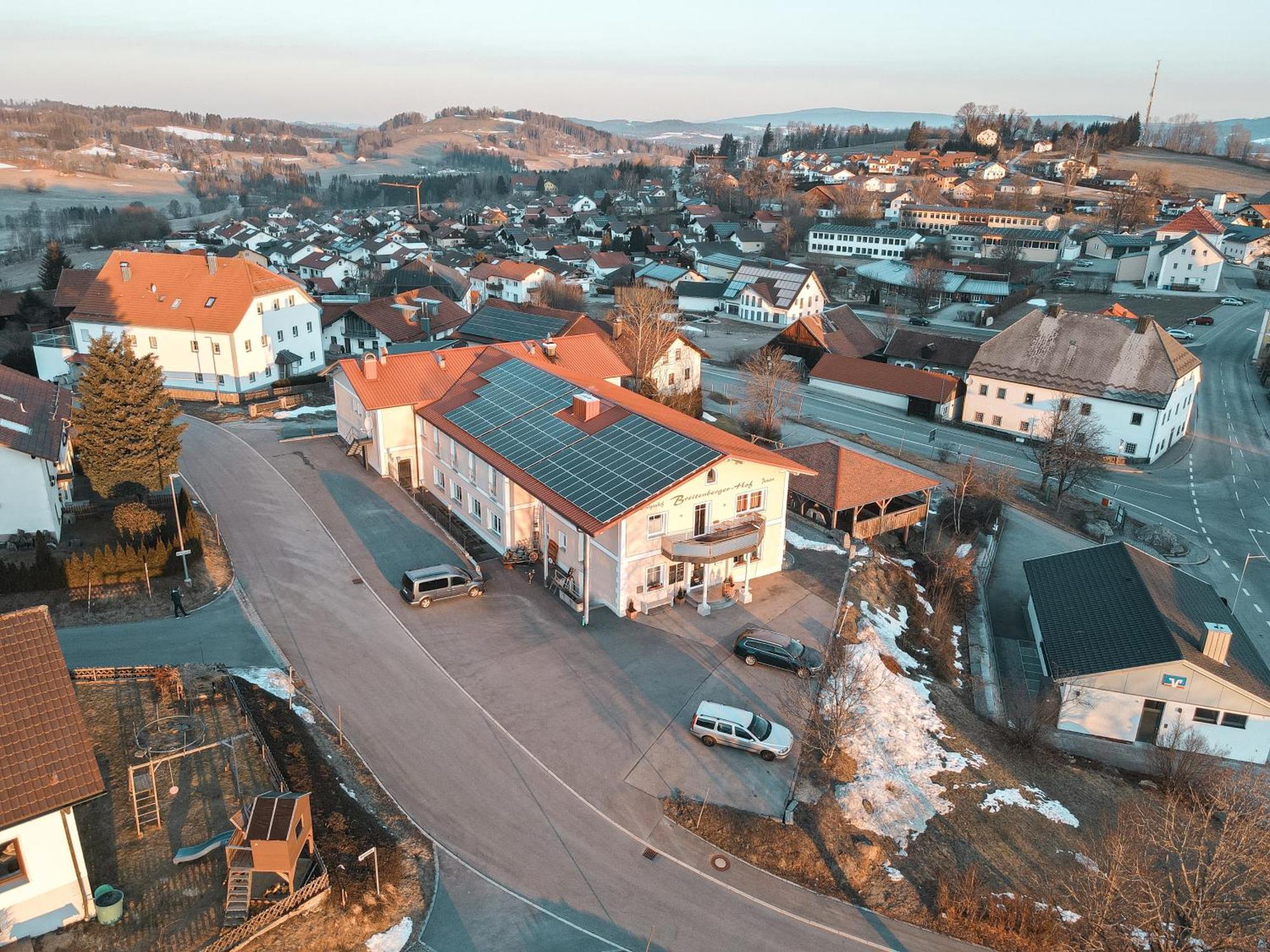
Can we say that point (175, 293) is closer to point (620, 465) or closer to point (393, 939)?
point (620, 465)

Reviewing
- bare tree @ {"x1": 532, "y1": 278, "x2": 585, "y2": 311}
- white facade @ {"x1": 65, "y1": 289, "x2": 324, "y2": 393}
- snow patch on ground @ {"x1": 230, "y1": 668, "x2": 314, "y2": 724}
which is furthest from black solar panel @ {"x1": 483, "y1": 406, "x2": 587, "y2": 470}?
bare tree @ {"x1": 532, "y1": 278, "x2": 585, "y2": 311}

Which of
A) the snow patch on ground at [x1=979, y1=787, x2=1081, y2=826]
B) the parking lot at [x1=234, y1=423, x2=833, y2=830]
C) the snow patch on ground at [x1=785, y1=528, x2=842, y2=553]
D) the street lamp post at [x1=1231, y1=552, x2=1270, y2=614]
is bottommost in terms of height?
the street lamp post at [x1=1231, y1=552, x2=1270, y2=614]

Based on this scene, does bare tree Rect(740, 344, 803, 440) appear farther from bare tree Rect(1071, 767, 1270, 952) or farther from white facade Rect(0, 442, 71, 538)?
white facade Rect(0, 442, 71, 538)

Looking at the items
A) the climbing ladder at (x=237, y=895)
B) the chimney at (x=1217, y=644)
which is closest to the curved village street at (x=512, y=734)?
the climbing ladder at (x=237, y=895)

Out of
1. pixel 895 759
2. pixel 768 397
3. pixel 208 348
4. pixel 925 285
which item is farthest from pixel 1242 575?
pixel 925 285

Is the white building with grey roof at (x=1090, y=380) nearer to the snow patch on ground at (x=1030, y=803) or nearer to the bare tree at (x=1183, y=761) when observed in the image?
the bare tree at (x=1183, y=761)

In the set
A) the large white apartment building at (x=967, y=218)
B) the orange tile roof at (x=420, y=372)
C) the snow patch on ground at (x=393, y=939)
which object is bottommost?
the snow patch on ground at (x=393, y=939)

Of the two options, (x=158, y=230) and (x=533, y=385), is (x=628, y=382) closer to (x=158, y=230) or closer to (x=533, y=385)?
(x=533, y=385)
